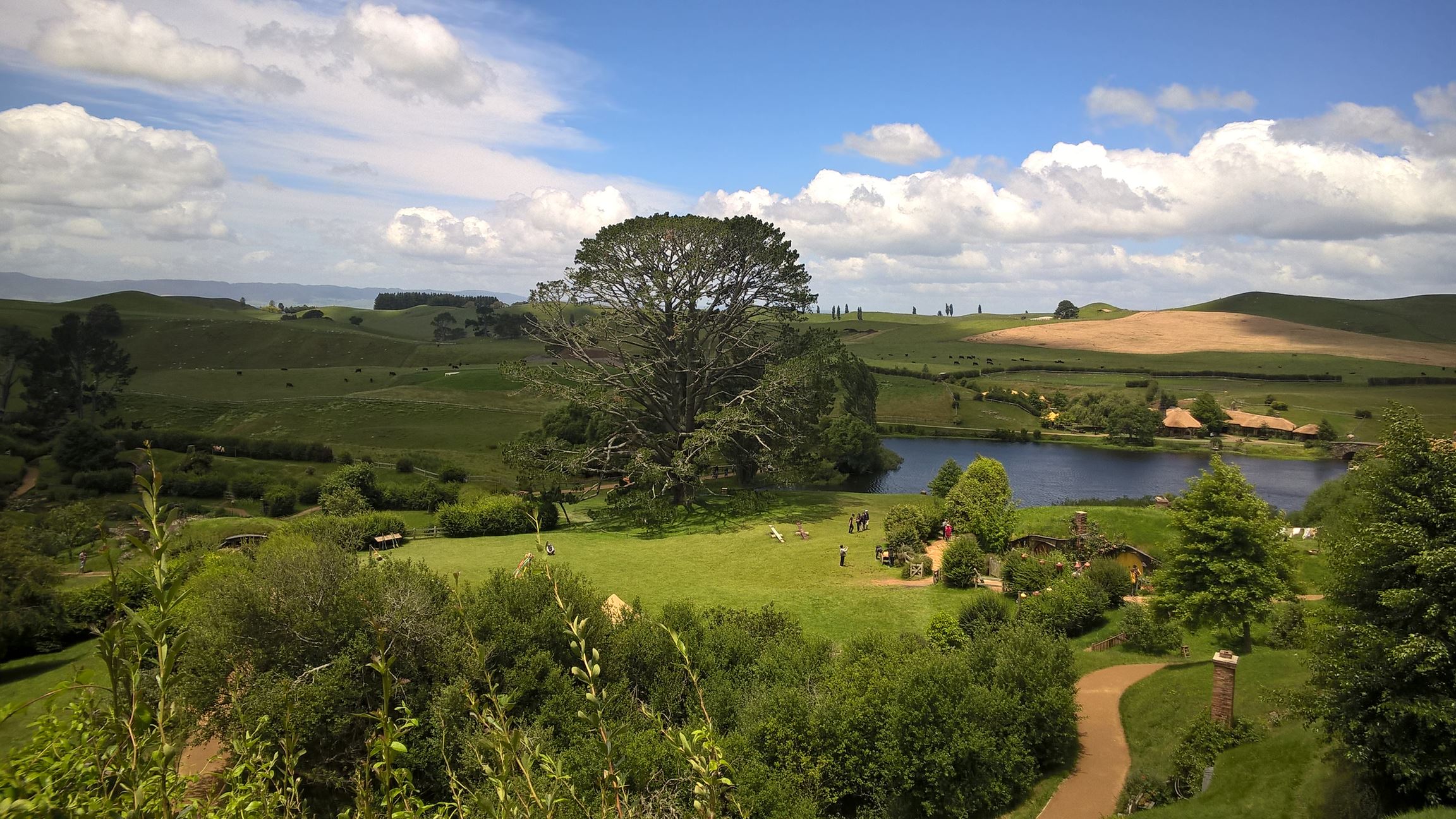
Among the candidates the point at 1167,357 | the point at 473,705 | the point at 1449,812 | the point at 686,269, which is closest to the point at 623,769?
the point at 473,705

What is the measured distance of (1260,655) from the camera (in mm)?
21469

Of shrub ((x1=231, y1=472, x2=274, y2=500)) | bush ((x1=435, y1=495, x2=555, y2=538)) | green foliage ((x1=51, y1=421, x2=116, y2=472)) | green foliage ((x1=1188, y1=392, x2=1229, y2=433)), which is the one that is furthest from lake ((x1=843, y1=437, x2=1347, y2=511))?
green foliage ((x1=51, y1=421, x2=116, y2=472))

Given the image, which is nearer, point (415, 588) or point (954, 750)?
point (954, 750)

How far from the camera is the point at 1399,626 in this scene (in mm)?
13352

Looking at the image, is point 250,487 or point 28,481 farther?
point 28,481

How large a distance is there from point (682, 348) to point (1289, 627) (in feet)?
92.7

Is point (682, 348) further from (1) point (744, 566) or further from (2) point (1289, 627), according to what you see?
(2) point (1289, 627)

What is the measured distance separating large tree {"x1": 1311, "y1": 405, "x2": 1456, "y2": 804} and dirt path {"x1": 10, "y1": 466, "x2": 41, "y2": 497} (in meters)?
55.8

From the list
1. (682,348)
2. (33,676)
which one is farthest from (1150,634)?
(33,676)

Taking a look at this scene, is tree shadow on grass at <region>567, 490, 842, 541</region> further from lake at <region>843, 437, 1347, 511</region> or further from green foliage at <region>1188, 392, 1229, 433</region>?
green foliage at <region>1188, 392, 1229, 433</region>

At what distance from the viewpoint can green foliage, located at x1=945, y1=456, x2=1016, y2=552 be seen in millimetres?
29469

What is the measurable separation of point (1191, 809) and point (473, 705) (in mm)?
16165

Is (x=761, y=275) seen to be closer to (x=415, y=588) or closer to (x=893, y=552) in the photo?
(x=893, y=552)

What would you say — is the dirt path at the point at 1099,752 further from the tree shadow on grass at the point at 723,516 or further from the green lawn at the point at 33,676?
the green lawn at the point at 33,676
